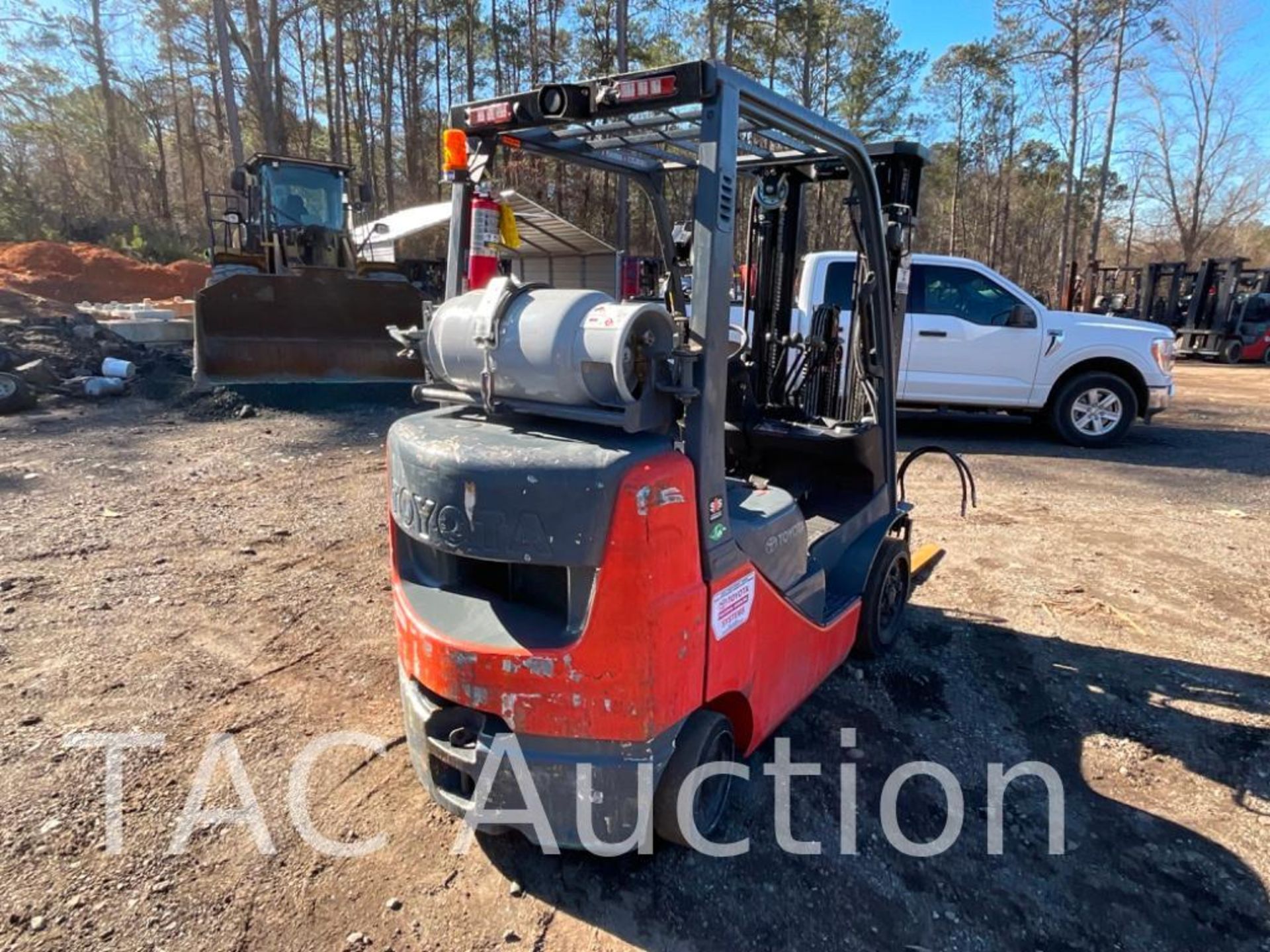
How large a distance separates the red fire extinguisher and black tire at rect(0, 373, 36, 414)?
944 cm

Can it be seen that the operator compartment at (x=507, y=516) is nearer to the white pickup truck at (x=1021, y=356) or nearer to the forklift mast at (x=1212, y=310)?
the white pickup truck at (x=1021, y=356)

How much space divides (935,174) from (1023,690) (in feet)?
143

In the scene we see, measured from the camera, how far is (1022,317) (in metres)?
8.13

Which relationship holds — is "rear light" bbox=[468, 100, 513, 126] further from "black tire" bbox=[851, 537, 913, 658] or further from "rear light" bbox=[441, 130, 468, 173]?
"black tire" bbox=[851, 537, 913, 658]

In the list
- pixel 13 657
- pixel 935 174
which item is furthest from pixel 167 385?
pixel 935 174

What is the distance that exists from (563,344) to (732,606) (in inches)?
37.4

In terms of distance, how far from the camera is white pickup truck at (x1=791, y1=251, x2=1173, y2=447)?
8297 mm

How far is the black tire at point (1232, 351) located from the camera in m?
18.9

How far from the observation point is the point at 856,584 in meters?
3.48

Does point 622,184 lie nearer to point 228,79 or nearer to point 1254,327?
point 228,79

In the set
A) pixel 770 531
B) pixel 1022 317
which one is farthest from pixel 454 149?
pixel 1022 317

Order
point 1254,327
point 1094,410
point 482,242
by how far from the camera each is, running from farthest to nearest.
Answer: point 1254,327 < point 1094,410 < point 482,242

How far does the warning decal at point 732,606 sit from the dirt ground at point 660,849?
77 cm

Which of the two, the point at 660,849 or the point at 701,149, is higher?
the point at 701,149
